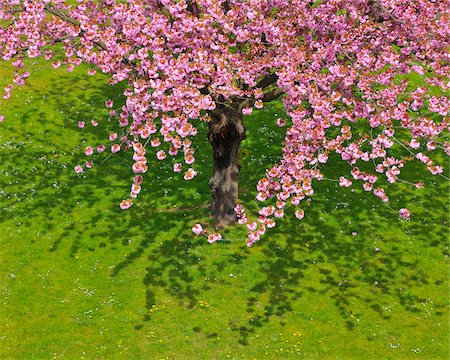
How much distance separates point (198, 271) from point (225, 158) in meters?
4.93

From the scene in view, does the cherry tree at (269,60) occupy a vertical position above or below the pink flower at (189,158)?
above

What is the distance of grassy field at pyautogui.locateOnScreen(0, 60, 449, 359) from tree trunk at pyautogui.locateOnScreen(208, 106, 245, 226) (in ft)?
2.93

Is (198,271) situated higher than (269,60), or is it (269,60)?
(269,60)

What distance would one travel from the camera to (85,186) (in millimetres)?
24469

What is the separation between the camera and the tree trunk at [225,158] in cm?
1973

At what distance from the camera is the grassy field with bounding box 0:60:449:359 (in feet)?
54.5

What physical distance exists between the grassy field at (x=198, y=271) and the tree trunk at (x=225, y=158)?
0.89 metres

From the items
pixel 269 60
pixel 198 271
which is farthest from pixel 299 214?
pixel 269 60

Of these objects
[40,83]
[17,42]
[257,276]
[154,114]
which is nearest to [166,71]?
[154,114]

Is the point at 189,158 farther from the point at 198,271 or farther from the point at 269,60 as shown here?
the point at 198,271

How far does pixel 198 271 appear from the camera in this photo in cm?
1964

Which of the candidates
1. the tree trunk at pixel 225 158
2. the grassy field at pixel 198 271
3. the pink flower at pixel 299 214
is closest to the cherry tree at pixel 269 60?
the pink flower at pixel 299 214

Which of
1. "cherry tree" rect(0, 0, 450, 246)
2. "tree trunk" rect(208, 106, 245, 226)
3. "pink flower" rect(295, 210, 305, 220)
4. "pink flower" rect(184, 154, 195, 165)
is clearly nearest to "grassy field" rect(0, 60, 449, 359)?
"tree trunk" rect(208, 106, 245, 226)

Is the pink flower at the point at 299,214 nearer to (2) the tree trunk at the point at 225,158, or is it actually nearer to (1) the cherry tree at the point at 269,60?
(1) the cherry tree at the point at 269,60
